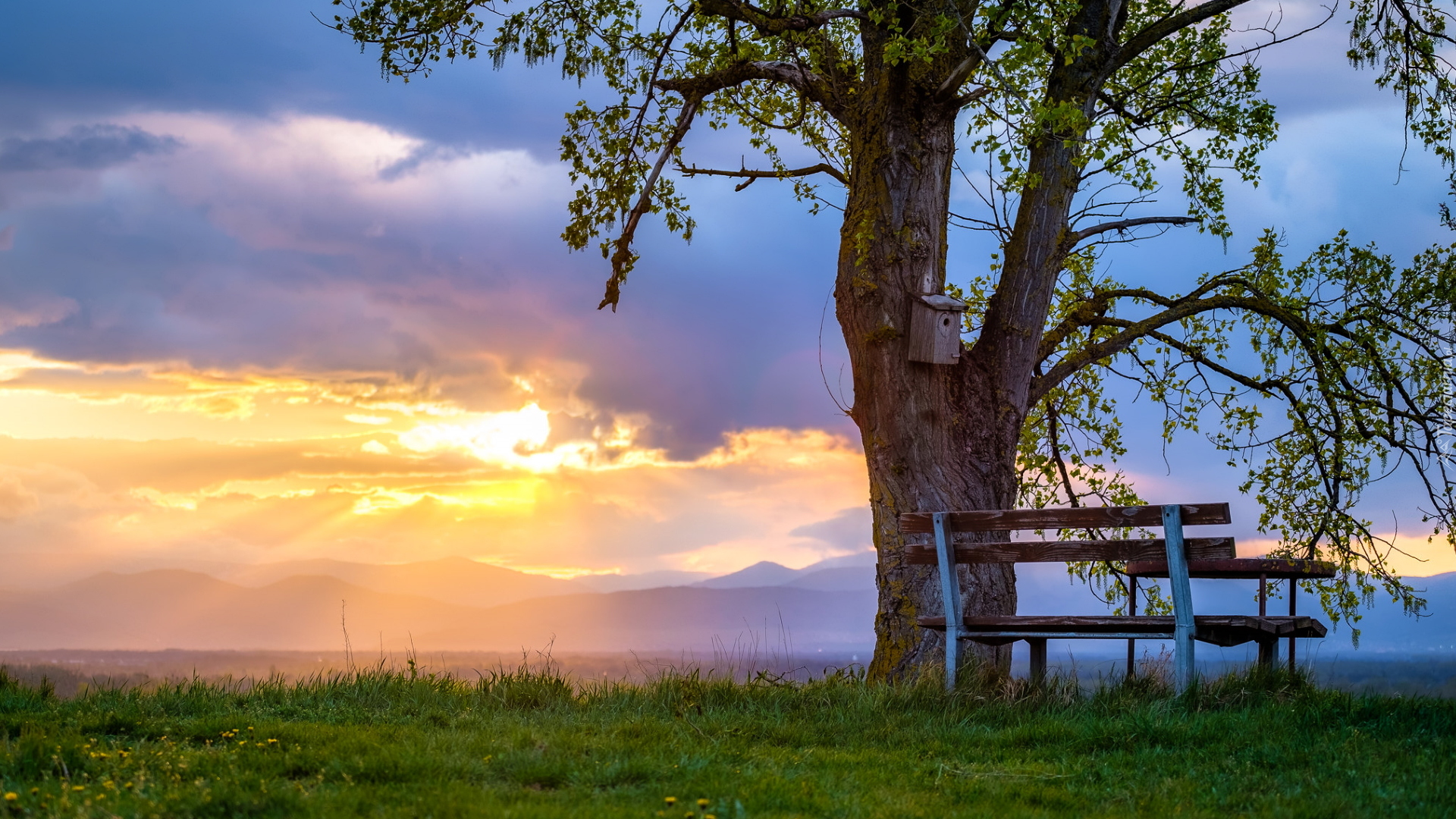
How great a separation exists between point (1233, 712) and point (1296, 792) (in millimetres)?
2069

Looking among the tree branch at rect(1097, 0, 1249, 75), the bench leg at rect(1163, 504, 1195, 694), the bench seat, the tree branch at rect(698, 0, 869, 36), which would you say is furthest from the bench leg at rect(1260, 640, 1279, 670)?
the tree branch at rect(698, 0, 869, 36)

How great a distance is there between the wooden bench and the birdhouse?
2309 mm

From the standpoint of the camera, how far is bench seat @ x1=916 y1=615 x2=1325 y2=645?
27.7ft

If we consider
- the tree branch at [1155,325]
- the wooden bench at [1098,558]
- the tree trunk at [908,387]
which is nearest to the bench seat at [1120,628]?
the wooden bench at [1098,558]

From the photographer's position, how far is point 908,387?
445 inches

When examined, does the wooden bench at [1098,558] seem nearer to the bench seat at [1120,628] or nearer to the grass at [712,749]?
the bench seat at [1120,628]

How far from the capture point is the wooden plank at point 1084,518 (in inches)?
327

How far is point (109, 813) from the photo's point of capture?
184 inches

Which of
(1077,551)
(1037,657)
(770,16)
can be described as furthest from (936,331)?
(770,16)

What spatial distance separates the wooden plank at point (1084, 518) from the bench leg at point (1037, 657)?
40.6 inches

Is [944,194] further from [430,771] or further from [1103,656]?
[430,771]

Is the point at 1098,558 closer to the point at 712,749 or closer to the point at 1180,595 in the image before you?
the point at 1180,595

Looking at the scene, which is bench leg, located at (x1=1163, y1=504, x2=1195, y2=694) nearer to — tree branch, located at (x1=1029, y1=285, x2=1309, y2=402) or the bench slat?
the bench slat

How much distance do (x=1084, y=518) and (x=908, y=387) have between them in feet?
10.1
